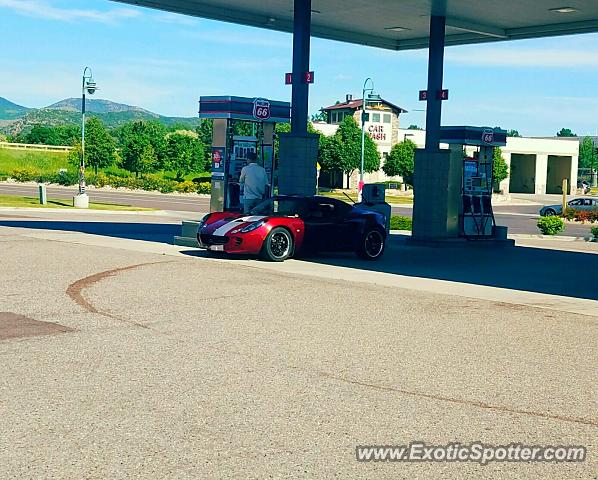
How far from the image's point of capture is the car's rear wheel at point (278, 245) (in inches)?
682

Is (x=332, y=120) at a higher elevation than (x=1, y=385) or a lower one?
higher

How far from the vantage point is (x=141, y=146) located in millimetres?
85000

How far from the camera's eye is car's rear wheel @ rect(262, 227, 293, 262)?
56.9ft

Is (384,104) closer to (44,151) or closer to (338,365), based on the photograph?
(44,151)

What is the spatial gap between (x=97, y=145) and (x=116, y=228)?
64.6m

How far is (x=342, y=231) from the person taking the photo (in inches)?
733

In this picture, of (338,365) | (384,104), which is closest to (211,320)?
(338,365)

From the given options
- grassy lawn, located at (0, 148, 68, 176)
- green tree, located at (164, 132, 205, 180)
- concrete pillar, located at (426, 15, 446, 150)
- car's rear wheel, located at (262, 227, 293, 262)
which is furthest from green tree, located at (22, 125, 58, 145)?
car's rear wheel, located at (262, 227, 293, 262)

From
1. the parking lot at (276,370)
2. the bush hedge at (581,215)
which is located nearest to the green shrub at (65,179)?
the bush hedge at (581,215)

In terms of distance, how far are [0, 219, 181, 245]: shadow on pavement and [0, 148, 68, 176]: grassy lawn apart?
73.4m

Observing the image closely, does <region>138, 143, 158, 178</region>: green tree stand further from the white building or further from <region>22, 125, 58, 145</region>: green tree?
<region>22, 125, 58, 145</region>: green tree

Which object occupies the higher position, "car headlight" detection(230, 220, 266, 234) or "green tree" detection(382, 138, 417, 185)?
"green tree" detection(382, 138, 417, 185)

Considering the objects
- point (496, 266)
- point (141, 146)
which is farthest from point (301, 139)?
point (141, 146)

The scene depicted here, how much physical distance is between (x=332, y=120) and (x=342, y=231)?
82918mm
